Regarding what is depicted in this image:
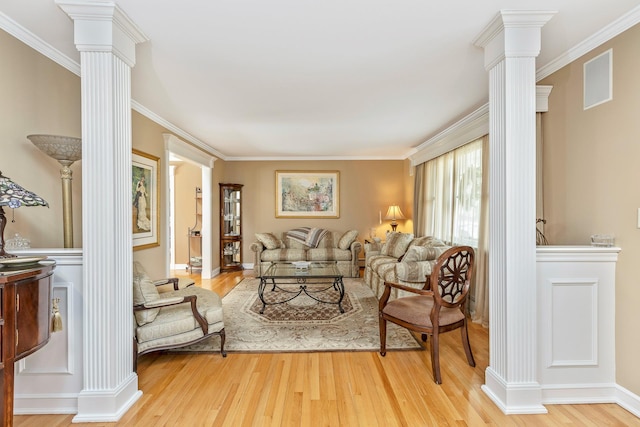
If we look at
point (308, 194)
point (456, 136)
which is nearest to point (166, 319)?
point (456, 136)

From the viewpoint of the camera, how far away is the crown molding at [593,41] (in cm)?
208

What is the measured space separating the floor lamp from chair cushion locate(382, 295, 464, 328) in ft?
8.42

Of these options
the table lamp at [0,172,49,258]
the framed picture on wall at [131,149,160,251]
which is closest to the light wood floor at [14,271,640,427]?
the table lamp at [0,172,49,258]

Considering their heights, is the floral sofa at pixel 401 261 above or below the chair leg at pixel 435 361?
above

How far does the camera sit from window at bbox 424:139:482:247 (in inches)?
171

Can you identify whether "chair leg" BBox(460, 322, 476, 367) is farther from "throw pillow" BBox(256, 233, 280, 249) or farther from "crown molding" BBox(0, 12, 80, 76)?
"throw pillow" BBox(256, 233, 280, 249)

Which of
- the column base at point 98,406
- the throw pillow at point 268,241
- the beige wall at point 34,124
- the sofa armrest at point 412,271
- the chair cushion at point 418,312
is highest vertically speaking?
the beige wall at point 34,124

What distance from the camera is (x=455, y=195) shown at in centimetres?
489

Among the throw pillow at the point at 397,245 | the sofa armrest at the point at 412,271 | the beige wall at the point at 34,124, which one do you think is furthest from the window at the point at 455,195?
A: the beige wall at the point at 34,124

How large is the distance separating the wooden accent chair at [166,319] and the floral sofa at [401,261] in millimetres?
2131

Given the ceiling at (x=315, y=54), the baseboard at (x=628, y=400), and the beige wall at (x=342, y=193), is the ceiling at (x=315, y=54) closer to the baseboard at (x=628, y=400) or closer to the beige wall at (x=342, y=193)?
the baseboard at (x=628, y=400)

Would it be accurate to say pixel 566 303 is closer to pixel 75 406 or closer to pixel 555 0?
pixel 555 0

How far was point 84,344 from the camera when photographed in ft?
6.77

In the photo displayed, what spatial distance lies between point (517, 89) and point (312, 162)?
543cm
